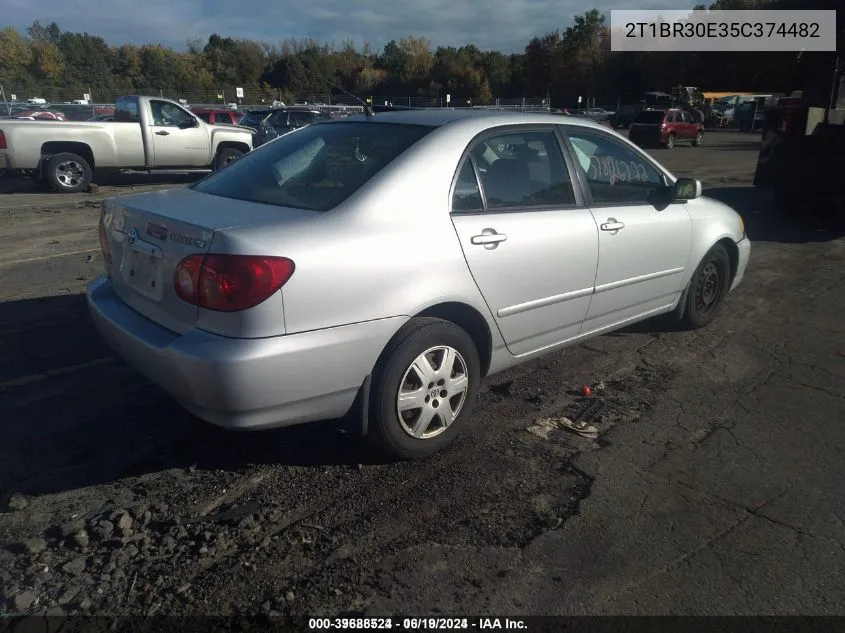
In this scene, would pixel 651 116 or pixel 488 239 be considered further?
pixel 651 116

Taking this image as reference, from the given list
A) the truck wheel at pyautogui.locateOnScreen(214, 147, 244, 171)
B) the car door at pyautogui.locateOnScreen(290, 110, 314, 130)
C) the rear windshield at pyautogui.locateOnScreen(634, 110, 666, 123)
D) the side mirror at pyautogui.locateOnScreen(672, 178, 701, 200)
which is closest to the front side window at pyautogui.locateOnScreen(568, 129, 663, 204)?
the side mirror at pyautogui.locateOnScreen(672, 178, 701, 200)

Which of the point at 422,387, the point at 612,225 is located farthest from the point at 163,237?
the point at 612,225

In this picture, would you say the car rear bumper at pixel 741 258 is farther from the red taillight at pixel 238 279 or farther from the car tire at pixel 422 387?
the red taillight at pixel 238 279

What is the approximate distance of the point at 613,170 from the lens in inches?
173

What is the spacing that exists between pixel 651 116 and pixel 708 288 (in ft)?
86.7

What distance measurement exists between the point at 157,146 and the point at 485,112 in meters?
11.4

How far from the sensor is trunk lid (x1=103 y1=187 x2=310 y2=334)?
9.29ft

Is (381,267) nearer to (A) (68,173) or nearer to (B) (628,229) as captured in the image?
(B) (628,229)

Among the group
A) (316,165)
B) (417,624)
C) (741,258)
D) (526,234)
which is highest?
(316,165)

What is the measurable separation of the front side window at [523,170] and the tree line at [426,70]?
53793 millimetres

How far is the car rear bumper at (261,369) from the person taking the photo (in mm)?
2650

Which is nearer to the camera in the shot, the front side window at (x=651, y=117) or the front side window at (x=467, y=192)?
the front side window at (x=467, y=192)

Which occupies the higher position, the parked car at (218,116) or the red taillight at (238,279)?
the parked car at (218,116)

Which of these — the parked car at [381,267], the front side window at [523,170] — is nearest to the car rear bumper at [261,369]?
the parked car at [381,267]
